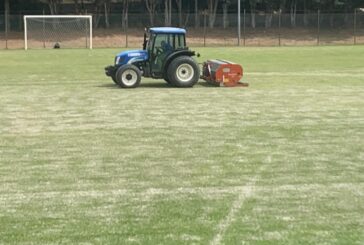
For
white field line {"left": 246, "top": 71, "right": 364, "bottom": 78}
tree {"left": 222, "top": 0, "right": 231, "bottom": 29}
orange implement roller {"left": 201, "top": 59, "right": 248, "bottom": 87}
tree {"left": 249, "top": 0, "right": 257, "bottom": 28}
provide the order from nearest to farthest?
orange implement roller {"left": 201, "top": 59, "right": 248, "bottom": 87} < white field line {"left": 246, "top": 71, "right": 364, "bottom": 78} < tree {"left": 222, "top": 0, "right": 231, "bottom": 29} < tree {"left": 249, "top": 0, "right": 257, "bottom": 28}

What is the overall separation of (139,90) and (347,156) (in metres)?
9.25

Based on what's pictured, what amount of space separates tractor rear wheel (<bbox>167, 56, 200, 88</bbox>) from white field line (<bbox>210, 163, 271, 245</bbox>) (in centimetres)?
975

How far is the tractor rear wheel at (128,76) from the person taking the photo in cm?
1738

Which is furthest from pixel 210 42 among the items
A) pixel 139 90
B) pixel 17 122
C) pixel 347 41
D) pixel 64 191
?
pixel 64 191

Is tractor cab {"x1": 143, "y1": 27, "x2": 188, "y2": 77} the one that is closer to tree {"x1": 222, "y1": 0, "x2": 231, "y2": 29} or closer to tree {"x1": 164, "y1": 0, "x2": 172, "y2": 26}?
tree {"x1": 164, "y1": 0, "x2": 172, "y2": 26}

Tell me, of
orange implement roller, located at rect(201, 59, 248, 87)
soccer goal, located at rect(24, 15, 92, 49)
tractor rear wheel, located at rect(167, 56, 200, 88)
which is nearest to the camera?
tractor rear wheel, located at rect(167, 56, 200, 88)

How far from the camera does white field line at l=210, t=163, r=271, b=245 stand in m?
5.39

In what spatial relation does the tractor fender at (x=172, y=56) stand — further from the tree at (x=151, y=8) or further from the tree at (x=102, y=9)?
the tree at (x=151, y=8)

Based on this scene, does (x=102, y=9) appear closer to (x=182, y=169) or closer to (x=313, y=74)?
(x=313, y=74)

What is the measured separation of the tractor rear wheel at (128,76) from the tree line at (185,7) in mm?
42293

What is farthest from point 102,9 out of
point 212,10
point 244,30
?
point 244,30

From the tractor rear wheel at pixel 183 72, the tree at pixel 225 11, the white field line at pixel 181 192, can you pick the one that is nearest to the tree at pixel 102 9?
the tree at pixel 225 11

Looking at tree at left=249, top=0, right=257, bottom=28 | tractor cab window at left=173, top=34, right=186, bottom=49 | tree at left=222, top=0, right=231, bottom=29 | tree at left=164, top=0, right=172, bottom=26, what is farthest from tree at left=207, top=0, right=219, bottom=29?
tractor cab window at left=173, top=34, right=186, bottom=49

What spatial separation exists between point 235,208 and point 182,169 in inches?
68.7
